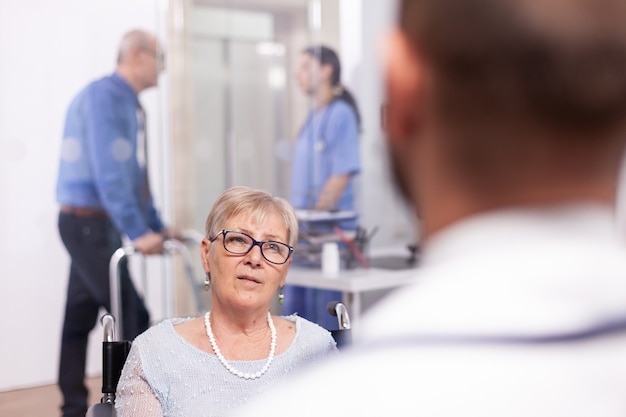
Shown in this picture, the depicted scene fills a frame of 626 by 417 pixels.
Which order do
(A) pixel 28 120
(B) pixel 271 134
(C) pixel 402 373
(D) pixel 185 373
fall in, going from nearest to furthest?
(C) pixel 402 373
(D) pixel 185 373
(A) pixel 28 120
(B) pixel 271 134

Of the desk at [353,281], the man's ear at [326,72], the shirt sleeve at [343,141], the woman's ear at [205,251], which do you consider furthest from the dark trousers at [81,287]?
the woman's ear at [205,251]

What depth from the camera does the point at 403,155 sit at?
1.68 ft

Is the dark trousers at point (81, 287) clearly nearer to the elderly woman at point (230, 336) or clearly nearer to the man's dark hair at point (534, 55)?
the elderly woman at point (230, 336)

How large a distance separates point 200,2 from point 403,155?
388 centimetres

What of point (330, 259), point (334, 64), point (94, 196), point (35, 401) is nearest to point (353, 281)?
point (330, 259)

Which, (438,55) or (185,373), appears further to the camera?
(185,373)

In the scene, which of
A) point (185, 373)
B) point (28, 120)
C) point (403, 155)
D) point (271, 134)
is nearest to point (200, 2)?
point (271, 134)

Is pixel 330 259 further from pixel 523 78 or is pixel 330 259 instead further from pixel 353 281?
pixel 523 78

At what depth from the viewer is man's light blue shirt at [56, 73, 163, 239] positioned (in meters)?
3.56

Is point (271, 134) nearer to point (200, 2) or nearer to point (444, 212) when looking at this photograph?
point (200, 2)

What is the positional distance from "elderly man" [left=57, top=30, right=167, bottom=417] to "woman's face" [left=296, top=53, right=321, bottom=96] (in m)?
0.86

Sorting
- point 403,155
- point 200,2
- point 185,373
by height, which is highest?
point 200,2

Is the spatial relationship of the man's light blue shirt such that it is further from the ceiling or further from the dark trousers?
the ceiling

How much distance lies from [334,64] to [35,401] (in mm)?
2239
